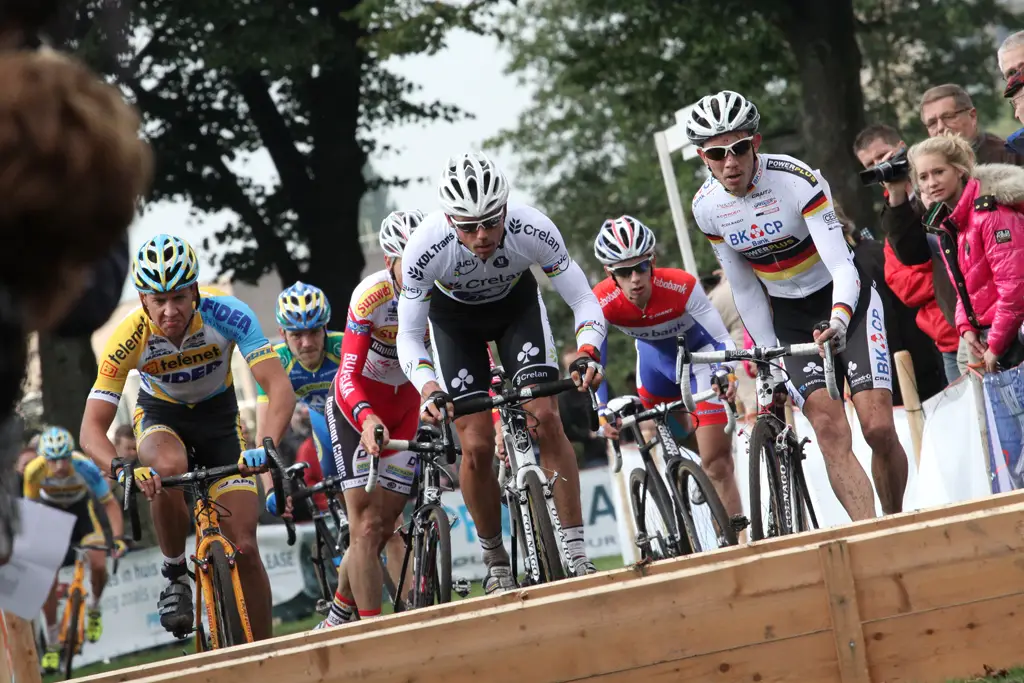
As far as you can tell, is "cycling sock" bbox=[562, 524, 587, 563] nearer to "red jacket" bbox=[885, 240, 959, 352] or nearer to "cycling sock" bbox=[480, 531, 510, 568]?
"cycling sock" bbox=[480, 531, 510, 568]

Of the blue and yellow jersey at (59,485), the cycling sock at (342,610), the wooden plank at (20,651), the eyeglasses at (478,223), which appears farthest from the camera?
the blue and yellow jersey at (59,485)

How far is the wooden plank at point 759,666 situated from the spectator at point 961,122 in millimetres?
4761

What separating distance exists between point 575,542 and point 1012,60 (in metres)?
3.68

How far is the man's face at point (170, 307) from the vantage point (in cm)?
811

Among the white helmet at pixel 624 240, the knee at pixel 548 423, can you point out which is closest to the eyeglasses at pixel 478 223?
the knee at pixel 548 423

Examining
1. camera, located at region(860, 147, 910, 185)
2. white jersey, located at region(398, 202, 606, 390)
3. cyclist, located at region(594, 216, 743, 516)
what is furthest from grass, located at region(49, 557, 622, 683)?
camera, located at region(860, 147, 910, 185)

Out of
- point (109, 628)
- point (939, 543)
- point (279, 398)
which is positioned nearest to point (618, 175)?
point (109, 628)

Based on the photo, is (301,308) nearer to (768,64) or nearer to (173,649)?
(173,649)

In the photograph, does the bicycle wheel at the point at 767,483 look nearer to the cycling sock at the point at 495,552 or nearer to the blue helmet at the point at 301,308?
the cycling sock at the point at 495,552

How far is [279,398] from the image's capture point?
27.4 feet

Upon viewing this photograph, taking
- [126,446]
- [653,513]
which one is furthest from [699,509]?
[126,446]

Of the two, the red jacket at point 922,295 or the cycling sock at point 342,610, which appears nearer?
the cycling sock at point 342,610

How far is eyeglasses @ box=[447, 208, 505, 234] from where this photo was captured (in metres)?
7.20

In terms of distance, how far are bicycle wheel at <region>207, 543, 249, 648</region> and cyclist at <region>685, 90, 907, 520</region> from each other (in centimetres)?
335
